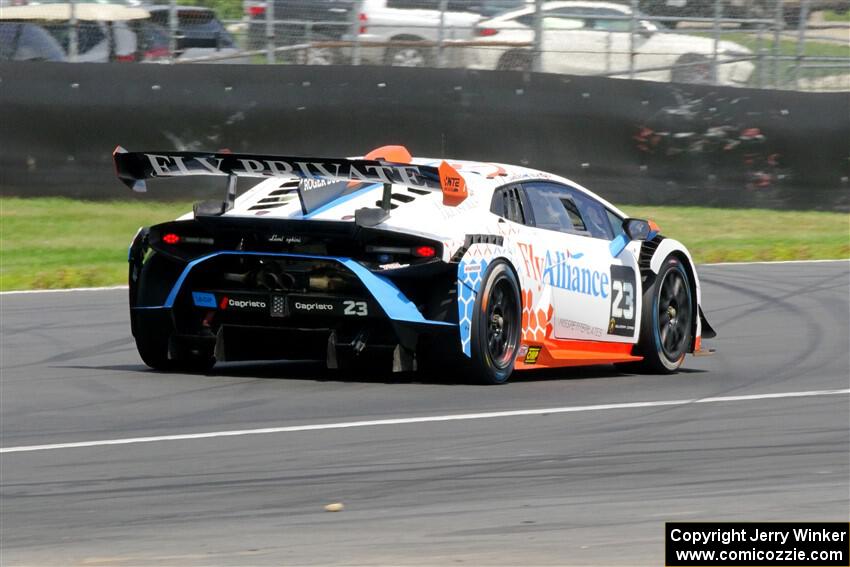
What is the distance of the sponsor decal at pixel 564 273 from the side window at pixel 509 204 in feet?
0.76

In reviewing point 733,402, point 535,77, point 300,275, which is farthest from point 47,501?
point 535,77

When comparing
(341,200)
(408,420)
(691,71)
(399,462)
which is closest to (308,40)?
(691,71)

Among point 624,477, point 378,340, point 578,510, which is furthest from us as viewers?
point 378,340

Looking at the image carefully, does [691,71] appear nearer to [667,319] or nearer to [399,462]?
[667,319]

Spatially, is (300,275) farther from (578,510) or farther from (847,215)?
(847,215)

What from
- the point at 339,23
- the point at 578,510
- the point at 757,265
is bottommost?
the point at 757,265

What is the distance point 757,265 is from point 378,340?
8660mm

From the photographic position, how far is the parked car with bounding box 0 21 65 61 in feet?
60.3

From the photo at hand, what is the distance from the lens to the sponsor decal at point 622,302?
10.1 m

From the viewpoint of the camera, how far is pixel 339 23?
19672 millimetres

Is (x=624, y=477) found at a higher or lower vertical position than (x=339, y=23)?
lower

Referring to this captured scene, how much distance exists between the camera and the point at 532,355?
31.3 feet

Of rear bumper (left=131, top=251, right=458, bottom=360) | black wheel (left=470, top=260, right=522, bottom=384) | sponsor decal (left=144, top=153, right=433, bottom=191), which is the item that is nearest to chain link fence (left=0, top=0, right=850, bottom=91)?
sponsor decal (left=144, top=153, right=433, bottom=191)

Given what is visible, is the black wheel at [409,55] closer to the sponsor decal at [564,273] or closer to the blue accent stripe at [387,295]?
the sponsor decal at [564,273]
